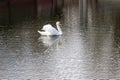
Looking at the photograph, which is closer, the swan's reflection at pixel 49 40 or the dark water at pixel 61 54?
the dark water at pixel 61 54

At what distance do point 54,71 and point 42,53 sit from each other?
2898mm

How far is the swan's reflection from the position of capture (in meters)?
18.0

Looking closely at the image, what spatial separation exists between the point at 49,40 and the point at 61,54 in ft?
11.8

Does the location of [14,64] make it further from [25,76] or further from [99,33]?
[99,33]

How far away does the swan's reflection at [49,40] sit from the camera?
18.0 metres

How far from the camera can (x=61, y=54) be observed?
1534 centimetres

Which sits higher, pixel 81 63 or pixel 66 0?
pixel 66 0

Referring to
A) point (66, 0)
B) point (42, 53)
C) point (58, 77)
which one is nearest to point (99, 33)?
point (42, 53)

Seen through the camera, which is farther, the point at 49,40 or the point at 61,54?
the point at 49,40

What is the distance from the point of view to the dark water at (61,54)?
1236 cm

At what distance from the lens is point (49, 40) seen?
18.9 metres

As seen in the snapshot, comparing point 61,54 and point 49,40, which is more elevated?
point 49,40

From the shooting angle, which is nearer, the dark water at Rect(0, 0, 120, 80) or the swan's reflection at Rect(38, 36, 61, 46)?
the dark water at Rect(0, 0, 120, 80)

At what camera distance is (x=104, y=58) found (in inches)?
574
